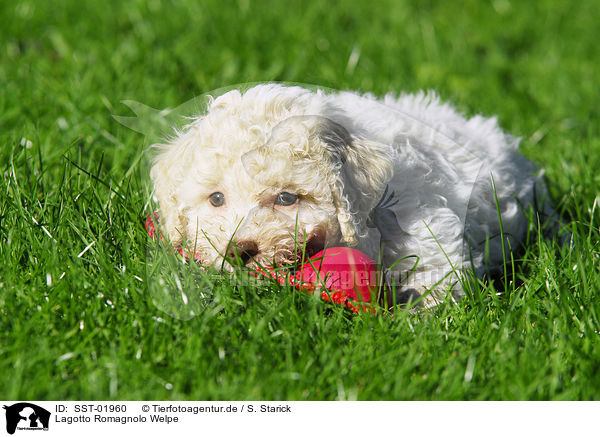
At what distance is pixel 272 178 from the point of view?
267 centimetres

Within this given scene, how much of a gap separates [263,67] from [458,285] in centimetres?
308

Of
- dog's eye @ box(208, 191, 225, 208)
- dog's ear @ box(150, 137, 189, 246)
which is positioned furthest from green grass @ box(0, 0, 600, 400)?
dog's eye @ box(208, 191, 225, 208)

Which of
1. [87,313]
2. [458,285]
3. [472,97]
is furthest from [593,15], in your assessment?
[87,313]

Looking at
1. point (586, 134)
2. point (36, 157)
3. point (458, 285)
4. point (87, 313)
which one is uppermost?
point (586, 134)

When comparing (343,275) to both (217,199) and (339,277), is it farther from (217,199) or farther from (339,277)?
(217,199)

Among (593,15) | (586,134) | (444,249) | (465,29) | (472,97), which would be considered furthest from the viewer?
(593,15)

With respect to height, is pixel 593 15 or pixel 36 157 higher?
pixel 593 15

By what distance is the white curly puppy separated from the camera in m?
2.72

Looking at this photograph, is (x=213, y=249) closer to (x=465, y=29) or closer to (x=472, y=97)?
(x=472, y=97)

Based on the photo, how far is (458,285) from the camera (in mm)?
3209

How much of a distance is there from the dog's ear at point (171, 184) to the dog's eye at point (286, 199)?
1.54ft

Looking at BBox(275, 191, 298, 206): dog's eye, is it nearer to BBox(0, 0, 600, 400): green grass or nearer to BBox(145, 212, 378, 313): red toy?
BBox(145, 212, 378, 313): red toy
